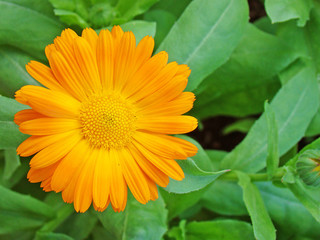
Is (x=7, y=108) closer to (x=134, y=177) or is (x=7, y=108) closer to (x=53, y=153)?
(x=53, y=153)

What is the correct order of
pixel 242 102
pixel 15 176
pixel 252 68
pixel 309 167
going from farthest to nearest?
pixel 242 102 → pixel 252 68 → pixel 15 176 → pixel 309 167

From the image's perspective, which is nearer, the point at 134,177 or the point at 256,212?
the point at 134,177

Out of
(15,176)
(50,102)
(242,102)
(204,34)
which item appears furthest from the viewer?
(242,102)

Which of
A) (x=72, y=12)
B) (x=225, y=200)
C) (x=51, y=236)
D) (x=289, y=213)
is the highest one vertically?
(x=72, y=12)

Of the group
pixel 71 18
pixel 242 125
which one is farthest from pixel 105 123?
pixel 242 125

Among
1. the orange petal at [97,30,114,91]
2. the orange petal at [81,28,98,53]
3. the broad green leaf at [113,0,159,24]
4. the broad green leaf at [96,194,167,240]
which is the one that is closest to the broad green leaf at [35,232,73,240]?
the broad green leaf at [96,194,167,240]

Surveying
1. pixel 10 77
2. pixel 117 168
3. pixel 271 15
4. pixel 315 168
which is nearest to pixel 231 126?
pixel 271 15

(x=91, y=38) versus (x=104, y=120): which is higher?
(x=91, y=38)

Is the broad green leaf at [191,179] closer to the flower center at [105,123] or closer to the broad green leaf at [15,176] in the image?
the flower center at [105,123]

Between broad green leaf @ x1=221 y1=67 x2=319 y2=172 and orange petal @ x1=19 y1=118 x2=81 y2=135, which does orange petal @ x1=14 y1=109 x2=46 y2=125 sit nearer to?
orange petal @ x1=19 y1=118 x2=81 y2=135
